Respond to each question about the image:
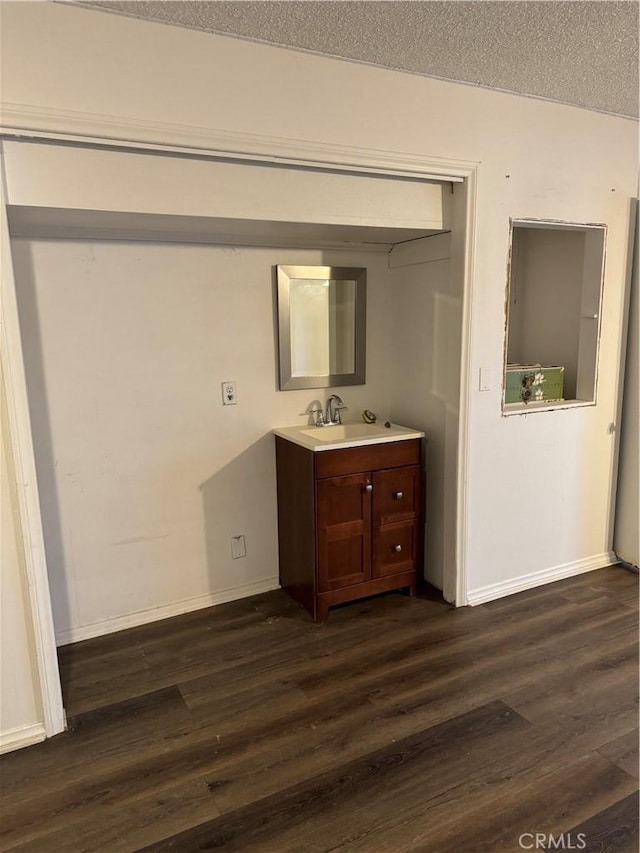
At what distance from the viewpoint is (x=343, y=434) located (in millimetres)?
3152

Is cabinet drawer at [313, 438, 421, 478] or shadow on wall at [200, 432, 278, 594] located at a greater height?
cabinet drawer at [313, 438, 421, 478]

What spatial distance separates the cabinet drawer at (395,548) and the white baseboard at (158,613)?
0.63 metres

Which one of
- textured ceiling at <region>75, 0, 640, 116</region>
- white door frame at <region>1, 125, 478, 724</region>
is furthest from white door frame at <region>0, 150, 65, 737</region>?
textured ceiling at <region>75, 0, 640, 116</region>

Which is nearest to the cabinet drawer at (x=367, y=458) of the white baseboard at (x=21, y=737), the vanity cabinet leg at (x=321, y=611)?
the vanity cabinet leg at (x=321, y=611)

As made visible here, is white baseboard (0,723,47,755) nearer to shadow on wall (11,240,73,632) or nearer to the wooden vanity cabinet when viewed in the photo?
shadow on wall (11,240,73,632)

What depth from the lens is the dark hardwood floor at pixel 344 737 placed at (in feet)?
5.57

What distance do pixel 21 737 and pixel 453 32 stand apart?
300cm

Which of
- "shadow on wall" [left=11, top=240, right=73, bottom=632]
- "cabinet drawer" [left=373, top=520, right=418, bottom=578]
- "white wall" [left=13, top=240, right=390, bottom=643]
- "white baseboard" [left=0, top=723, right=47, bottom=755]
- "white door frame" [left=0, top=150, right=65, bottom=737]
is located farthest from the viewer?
"cabinet drawer" [left=373, top=520, right=418, bottom=578]

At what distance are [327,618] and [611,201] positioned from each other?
2648mm

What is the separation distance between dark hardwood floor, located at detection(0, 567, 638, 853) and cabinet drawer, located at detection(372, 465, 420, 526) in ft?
1.62

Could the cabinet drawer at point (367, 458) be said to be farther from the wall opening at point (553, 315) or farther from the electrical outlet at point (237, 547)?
the electrical outlet at point (237, 547)

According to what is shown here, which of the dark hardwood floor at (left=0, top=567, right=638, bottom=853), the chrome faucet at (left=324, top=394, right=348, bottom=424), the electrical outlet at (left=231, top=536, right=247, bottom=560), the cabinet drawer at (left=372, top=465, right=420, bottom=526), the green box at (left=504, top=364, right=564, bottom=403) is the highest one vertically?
the green box at (left=504, top=364, right=564, bottom=403)

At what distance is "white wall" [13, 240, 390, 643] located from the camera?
253 cm

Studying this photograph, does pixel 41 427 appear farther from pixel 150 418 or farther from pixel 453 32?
pixel 453 32
